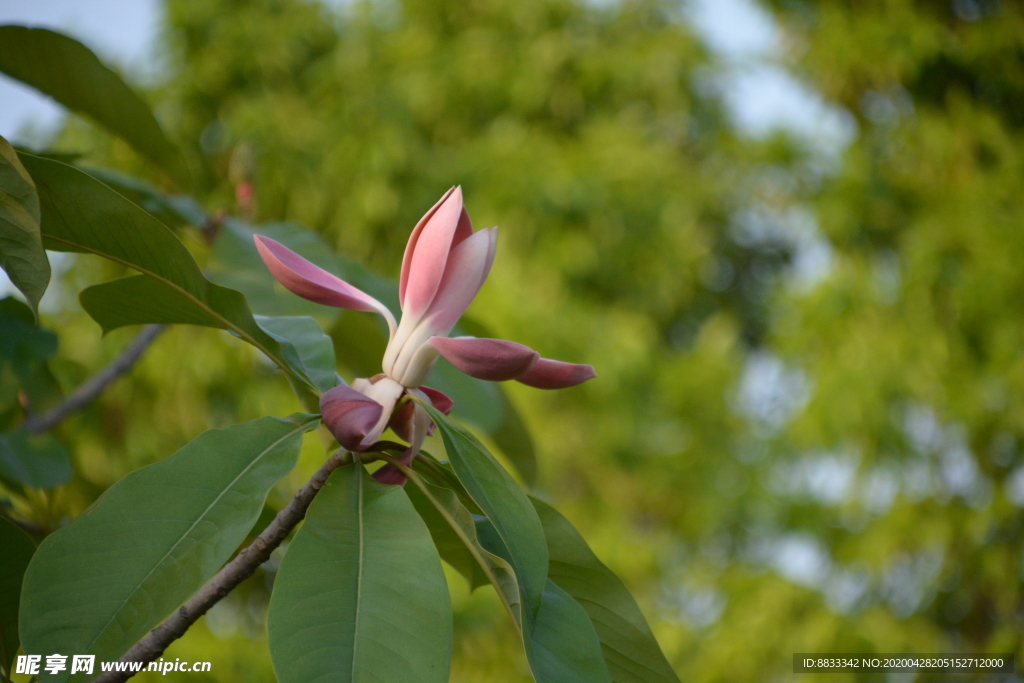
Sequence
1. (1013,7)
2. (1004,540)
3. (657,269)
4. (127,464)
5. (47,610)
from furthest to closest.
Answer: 1. (657,269)
2. (1013,7)
3. (1004,540)
4. (127,464)
5. (47,610)

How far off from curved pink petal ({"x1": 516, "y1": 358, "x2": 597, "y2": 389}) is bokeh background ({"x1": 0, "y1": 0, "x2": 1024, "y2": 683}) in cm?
128

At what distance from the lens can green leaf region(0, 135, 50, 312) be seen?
30cm

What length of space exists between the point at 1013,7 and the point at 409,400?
10.4 ft

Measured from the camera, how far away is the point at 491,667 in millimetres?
1898

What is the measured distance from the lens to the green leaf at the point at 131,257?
347mm

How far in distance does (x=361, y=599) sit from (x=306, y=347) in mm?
188

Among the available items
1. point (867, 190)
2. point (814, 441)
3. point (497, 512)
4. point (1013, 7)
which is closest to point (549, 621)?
point (497, 512)

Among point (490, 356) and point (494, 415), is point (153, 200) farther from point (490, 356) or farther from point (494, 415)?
point (490, 356)

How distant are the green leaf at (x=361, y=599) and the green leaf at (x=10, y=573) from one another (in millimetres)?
163

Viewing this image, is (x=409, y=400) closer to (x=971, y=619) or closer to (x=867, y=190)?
(x=971, y=619)

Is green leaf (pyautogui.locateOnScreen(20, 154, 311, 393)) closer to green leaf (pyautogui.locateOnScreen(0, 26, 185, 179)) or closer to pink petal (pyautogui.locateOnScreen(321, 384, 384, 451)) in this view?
pink petal (pyautogui.locateOnScreen(321, 384, 384, 451))

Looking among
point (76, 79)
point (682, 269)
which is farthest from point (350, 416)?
point (682, 269)

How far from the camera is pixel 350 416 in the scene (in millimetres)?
341

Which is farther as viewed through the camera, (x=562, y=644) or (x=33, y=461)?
(x=33, y=461)
